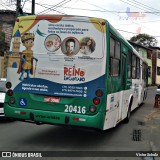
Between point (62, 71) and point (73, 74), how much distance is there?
0.90 feet

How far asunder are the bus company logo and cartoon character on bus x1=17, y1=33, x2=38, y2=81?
3.00ft

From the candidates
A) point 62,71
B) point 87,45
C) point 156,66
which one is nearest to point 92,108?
point 62,71

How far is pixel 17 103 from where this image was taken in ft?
25.6

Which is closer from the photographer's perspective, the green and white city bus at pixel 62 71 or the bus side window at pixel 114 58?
the green and white city bus at pixel 62 71

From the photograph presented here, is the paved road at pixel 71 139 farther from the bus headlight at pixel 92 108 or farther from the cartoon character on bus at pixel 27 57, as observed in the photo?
the cartoon character on bus at pixel 27 57

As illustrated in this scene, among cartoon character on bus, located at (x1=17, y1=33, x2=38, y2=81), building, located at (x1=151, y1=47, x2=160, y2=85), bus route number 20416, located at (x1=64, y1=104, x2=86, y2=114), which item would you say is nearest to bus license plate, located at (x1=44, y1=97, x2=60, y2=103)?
bus route number 20416, located at (x1=64, y1=104, x2=86, y2=114)

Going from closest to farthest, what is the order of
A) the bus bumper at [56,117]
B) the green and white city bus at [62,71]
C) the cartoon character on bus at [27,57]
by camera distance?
the bus bumper at [56,117], the green and white city bus at [62,71], the cartoon character on bus at [27,57]

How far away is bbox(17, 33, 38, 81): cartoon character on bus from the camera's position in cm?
780

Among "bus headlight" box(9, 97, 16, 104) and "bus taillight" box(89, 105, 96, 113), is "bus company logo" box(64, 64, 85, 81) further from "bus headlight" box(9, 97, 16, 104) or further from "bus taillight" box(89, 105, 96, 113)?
"bus headlight" box(9, 97, 16, 104)

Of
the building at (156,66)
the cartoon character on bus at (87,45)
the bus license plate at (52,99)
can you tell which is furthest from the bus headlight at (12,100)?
the building at (156,66)

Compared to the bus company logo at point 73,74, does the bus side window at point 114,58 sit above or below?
above

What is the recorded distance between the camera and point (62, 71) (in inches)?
296

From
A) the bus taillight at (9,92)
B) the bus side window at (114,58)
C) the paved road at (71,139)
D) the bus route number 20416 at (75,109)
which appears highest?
the bus side window at (114,58)

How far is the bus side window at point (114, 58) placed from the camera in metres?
7.82
